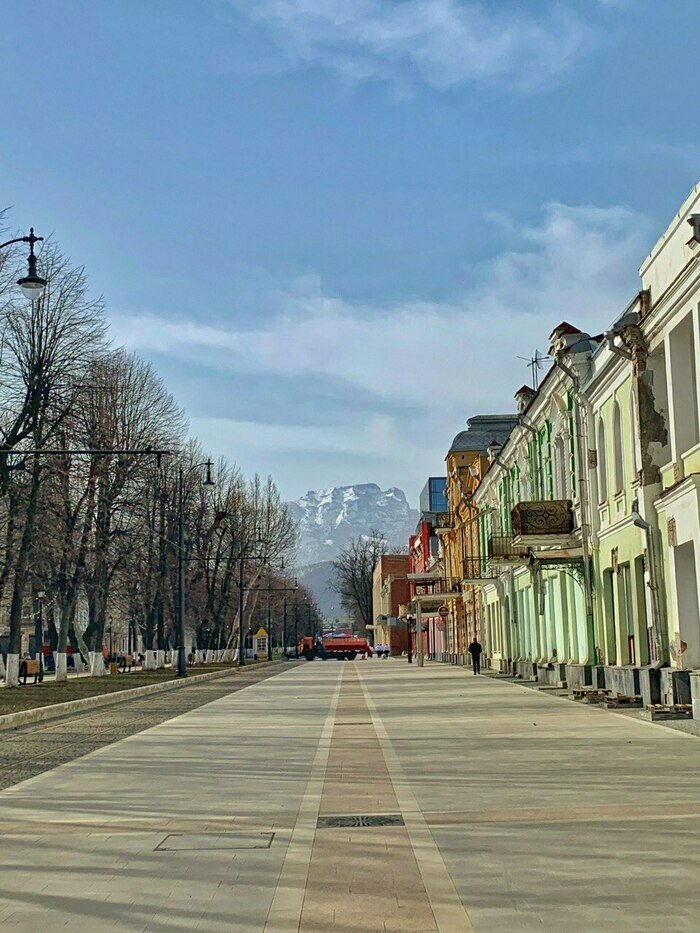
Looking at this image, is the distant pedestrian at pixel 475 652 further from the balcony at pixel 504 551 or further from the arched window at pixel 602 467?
the arched window at pixel 602 467

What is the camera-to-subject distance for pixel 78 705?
93.1 ft

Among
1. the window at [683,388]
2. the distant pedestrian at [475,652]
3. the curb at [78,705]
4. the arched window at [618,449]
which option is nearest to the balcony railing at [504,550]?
the arched window at [618,449]

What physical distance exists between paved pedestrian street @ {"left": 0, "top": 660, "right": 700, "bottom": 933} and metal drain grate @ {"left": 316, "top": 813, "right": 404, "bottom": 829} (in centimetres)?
3

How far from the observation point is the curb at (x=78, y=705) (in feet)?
75.6

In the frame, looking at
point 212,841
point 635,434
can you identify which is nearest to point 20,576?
point 635,434

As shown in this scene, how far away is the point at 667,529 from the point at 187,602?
56.5 metres

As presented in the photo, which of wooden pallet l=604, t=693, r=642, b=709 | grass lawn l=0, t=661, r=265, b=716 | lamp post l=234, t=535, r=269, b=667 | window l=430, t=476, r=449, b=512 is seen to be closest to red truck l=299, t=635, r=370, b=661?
window l=430, t=476, r=449, b=512

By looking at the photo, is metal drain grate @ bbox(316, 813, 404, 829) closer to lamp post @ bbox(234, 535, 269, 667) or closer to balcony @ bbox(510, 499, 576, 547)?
balcony @ bbox(510, 499, 576, 547)

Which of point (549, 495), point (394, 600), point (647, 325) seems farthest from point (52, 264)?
point (394, 600)

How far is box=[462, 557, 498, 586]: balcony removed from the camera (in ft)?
155

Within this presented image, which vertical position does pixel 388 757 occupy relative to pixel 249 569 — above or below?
below

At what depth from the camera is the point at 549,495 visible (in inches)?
1341

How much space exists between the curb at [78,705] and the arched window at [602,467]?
13.1m

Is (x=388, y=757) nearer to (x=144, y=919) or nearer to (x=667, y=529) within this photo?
(x=667, y=529)
